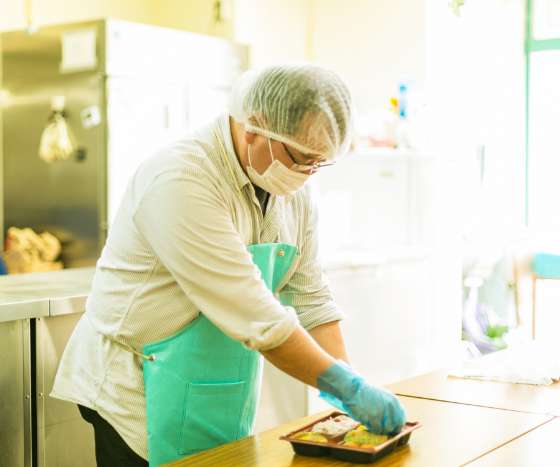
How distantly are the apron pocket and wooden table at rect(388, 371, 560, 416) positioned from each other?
535mm

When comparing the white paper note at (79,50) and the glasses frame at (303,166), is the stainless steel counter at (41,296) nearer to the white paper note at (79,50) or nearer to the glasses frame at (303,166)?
the glasses frame at (303,166)

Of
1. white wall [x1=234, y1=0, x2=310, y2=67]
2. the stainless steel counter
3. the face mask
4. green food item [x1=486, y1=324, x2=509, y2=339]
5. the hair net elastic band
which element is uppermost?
white wall [x1=234, y1=0, x2=310, y2=67]

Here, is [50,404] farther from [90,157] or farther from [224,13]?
[224,13]

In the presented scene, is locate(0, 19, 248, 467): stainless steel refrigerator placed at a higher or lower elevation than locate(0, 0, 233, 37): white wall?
lower

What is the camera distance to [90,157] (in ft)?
13.6

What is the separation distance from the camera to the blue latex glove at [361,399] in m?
1.63

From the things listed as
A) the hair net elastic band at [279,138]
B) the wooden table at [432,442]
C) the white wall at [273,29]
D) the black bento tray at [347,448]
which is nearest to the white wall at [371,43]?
the white wall at [273,29]

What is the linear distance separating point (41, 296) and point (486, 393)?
47.9 inches

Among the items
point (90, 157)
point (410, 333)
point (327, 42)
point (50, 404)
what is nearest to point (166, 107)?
point (90, 157)

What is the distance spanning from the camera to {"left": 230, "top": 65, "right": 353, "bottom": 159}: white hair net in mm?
1685

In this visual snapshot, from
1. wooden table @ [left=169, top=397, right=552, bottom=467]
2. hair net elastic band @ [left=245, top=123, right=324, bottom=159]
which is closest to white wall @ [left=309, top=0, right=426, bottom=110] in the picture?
wooden table @ [left=169, top=397, right=552, bottom=467]

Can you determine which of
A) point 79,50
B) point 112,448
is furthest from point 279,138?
point 79,50

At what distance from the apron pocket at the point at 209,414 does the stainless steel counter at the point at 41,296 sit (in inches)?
26.2

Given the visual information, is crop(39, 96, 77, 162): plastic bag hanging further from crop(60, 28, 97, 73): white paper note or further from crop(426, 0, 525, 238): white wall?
crop(426, 0, 525, 238): white wall
